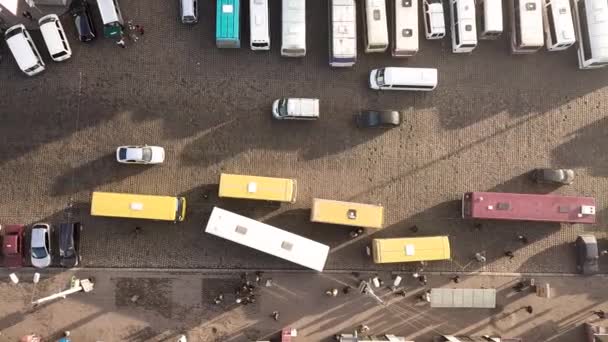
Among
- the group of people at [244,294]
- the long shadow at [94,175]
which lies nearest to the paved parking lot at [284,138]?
the long shadow at [94,175]

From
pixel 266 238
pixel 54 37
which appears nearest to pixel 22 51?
pixel 54 37

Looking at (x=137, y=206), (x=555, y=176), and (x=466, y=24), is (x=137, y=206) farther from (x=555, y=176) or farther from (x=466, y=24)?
(x=555, y=176)

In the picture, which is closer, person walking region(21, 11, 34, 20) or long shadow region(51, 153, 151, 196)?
long shadow region(51, 153, 151, 196)

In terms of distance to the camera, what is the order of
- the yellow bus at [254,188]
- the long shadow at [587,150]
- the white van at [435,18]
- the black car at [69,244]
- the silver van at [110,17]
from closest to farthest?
the black car at [69,244]
the yellow bus at [254,188]
the silver van at [110,17]
the white van at [435,18]
the long shadow at [587,150]

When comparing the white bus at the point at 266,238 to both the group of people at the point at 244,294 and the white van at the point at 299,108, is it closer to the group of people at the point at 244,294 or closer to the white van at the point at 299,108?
the group of people at the point at 244,294

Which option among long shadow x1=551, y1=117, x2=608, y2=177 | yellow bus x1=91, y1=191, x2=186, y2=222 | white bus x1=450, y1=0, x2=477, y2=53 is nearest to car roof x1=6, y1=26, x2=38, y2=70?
yellow bus x1=91, y1=191, x2=186, y2=222

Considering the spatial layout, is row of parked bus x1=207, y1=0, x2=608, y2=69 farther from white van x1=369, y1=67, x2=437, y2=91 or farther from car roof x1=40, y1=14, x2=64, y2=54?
car roof x1=40, y1=14, x2=64, y2=54

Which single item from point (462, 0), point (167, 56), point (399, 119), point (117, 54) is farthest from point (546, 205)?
point (117, 54)
